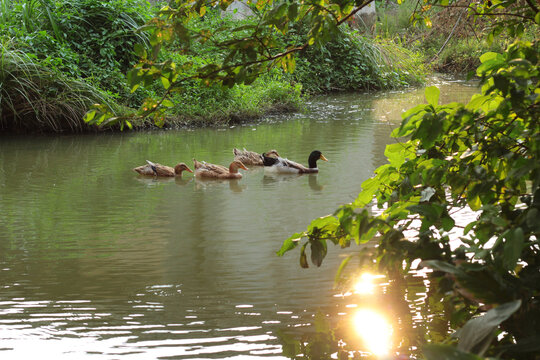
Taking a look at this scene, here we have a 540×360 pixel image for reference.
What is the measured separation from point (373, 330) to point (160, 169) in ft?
16.6

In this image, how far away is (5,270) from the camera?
15.6 ft

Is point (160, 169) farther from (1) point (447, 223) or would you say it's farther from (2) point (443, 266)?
(2) point (443, 266)

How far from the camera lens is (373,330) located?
3486 millimetres

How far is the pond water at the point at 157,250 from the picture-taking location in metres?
3.58

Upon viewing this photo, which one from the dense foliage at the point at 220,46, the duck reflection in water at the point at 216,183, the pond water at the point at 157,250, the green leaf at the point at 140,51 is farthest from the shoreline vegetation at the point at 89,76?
the green leaf at the point at 140,51

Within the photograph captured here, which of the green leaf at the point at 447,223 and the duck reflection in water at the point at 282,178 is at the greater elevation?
the green leaf at the point at 447,223

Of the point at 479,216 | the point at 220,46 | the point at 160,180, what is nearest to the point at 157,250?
the point at 220,46

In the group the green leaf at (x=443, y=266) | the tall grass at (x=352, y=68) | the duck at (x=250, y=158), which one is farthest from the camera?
the tall grass at (x=352, y=68)

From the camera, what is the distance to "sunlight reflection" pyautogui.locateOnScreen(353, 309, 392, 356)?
328 cm

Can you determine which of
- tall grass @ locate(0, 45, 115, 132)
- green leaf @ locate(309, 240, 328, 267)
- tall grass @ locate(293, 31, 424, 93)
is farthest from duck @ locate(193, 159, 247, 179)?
tall grass @ locate(293, 31, 424, 93)

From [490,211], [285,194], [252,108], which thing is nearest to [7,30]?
[252,108]

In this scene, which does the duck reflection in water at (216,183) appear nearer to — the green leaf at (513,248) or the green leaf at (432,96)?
the green leaf at (432,96)

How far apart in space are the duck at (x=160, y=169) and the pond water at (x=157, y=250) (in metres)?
0.11

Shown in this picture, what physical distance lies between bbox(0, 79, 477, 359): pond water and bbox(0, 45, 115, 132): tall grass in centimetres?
111
